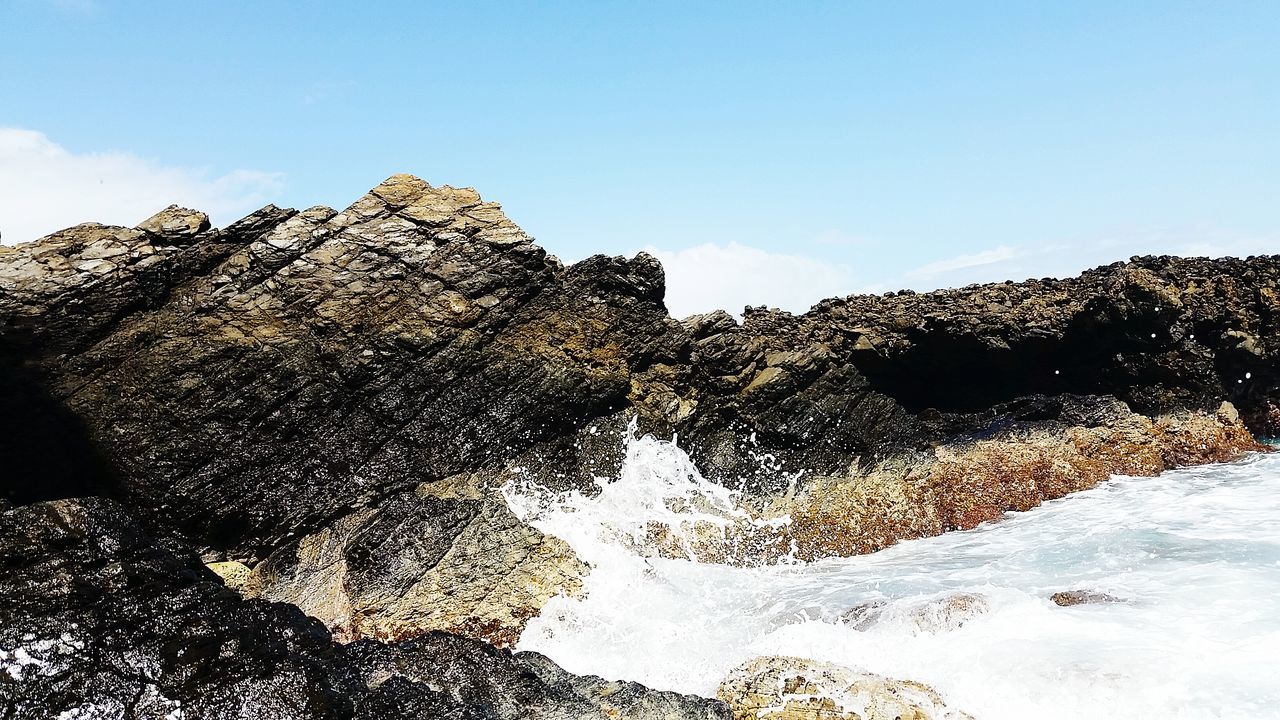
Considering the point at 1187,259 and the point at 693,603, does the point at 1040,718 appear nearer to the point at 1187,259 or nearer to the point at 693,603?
the point at 693,603

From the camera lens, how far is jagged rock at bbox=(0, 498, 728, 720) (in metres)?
6.76

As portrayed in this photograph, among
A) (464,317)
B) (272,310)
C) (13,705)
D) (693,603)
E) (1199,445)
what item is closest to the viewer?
(13,705)

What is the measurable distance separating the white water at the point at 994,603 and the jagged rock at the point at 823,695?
1.19 ft

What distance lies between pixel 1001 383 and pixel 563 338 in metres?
10.8

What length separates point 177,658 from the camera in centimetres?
717

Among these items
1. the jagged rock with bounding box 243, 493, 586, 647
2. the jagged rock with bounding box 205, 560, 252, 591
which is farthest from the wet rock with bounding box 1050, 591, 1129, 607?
the jagged rock with bounding box 205, 560, 252, 591

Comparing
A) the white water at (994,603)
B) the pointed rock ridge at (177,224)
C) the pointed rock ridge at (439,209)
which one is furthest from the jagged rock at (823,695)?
the pointed rock ridge at (177,224)

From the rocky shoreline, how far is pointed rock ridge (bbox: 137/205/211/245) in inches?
2.6

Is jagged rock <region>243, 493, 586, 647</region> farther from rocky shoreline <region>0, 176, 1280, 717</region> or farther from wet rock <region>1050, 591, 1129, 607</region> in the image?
wet rock <region>1050, 591, 1129, 607</region>

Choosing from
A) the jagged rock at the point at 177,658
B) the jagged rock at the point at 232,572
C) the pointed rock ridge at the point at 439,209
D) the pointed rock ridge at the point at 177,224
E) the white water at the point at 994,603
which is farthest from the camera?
the pointed rock ridge at the point at 439,209

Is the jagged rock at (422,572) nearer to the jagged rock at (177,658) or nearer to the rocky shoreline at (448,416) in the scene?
the rocky shoreline at (448,416)

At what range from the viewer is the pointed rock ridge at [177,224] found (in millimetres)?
13672

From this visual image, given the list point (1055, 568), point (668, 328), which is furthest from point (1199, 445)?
point (668, 328)

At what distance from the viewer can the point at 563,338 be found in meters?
15.5
